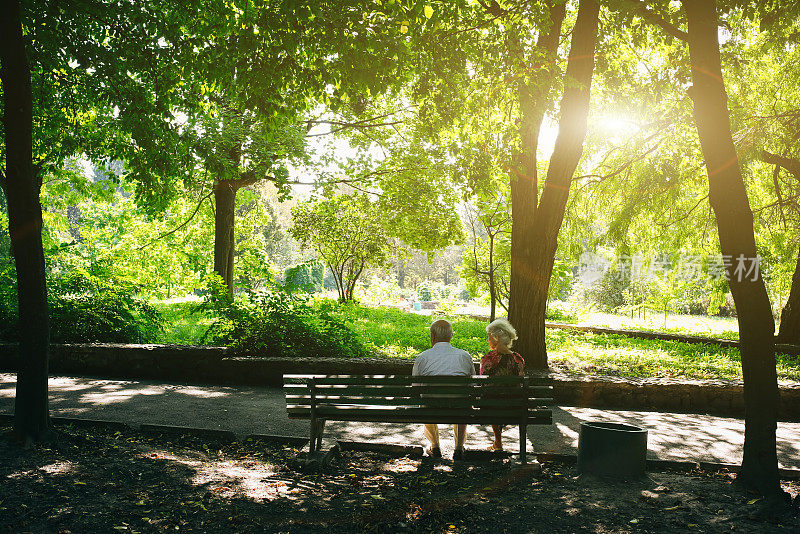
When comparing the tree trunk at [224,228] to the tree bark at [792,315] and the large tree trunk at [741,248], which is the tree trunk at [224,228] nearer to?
the large tree trunk at [741,248]

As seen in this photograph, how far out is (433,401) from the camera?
5.13 meters

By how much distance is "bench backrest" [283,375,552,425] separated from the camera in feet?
16.8

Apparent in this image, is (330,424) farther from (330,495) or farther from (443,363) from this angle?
(330,495)

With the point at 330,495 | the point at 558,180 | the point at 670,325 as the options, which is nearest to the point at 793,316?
the point at 558,180

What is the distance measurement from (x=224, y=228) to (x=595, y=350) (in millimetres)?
10558

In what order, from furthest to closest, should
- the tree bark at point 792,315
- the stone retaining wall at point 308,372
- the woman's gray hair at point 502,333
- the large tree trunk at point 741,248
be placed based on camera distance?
the tree bark at point 792,315, the stone retaining wall at point 308,372, the woman's gray hair at point 502,333, the large tree trunk at point 741,248

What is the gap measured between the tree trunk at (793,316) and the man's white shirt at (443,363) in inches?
544

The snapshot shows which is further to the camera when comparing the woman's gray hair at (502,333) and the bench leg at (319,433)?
the woman's gray hair at (502,333)

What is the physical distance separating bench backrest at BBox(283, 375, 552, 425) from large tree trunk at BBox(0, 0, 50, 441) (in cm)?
244

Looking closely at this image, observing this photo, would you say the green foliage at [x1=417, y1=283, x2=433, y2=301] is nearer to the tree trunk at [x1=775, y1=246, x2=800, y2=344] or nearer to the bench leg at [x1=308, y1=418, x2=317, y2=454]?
the tree trunk at [x1=775, y1=246, x2=800, y2=344]

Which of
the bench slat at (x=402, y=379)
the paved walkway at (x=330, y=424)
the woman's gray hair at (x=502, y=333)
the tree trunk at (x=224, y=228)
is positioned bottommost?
the paved walkway at (x=330, y=424)

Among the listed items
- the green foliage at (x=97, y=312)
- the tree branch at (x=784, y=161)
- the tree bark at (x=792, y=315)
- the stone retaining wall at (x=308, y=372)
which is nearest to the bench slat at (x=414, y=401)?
the stone retaining wall at (x=308, y=372)

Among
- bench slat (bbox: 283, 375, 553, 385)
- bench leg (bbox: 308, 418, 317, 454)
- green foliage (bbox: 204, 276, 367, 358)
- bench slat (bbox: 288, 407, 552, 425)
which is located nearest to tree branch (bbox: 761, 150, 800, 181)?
green foliage (bbox: 204, 276, 367, 358)

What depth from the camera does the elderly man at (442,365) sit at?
5414 millimetres
